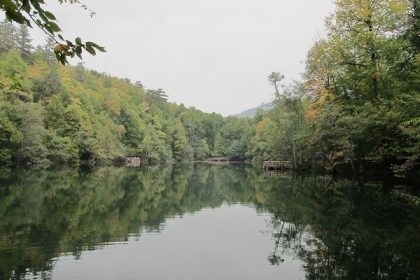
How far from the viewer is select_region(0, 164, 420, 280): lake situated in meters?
9.30

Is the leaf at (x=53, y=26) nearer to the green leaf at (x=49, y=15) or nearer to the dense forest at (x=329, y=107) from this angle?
the green leaf at (x=49, y=15)

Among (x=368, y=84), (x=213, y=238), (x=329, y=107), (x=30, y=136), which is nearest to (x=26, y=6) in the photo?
(x=213, y=238)

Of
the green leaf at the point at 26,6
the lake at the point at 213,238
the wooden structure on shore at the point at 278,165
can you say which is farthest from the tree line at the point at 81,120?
the wooden structure on shore at the point at 278,165

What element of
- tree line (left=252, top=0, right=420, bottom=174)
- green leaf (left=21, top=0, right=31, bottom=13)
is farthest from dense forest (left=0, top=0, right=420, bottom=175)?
green leaf (left=21, top=0, right=31, bottom=13)

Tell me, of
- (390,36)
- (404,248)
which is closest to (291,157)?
(390,36)

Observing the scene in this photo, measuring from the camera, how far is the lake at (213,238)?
9.30 metres

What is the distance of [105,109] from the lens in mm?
102562

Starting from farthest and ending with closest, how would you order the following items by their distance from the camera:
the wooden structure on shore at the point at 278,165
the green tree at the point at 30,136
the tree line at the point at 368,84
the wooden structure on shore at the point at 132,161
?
1. the wooden structure on shore at the point at 132,161
2. the green tree at the point at 30,136
3. the wooden structure on shore at the point at 278,165
4. the tree line at the point at 368,84

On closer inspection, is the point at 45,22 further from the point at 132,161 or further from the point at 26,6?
the point at 132,161

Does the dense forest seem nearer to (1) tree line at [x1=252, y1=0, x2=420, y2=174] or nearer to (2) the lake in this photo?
(1) tree line at [x1=252, y1=0, x2=420, y2=174]

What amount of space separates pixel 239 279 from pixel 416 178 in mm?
22948

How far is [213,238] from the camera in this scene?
13.5 meters

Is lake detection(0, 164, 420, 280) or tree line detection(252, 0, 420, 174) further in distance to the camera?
tree line detection(252, 0, 420, 174)

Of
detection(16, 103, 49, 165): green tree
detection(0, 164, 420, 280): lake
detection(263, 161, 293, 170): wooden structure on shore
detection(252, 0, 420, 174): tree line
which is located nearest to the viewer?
detection(0, 164, 420, 280): lake
